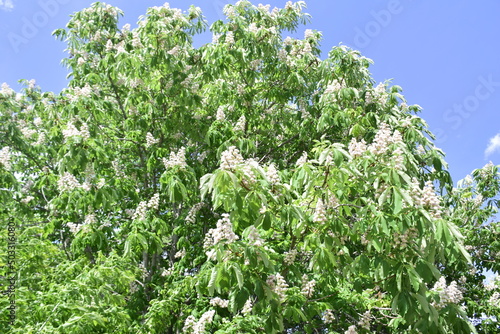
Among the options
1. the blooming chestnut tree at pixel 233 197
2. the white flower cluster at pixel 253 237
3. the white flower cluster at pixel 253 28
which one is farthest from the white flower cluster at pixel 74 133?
the white flower cluster at pixel 253 28

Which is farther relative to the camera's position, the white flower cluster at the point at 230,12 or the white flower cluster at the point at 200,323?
the white flower cluster at the point at 230,12

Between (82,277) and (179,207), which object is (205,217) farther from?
(82,277)

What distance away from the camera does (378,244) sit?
3508 millimetres

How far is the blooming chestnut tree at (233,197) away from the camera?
140 inches

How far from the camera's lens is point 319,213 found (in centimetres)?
377

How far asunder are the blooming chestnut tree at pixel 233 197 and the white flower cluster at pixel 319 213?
0.5 inches

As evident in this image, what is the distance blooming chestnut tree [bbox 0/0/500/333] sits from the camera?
355 cm

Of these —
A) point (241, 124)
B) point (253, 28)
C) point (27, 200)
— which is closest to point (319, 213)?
point (241, 124)

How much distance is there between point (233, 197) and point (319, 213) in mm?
866

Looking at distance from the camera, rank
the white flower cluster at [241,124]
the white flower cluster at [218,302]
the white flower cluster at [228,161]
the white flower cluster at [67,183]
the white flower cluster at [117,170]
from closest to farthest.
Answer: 1. the white flower cluster at [228,161]
2. the white flower cluster at [218,302]
3. the white flower cluster at [67,183]
4. the white flower cluster at [241,124]
5. the white flower cluster at [117,170]

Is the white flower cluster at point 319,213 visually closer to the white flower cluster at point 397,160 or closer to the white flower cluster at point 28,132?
the white flower cluster at point 397,160

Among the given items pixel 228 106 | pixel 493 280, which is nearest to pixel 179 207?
pixel 228 106

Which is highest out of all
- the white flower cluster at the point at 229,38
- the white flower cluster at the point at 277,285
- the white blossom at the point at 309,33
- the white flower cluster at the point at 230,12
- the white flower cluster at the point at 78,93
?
the white blossom at the point at 309,33

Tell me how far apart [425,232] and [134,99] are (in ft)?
17.2
